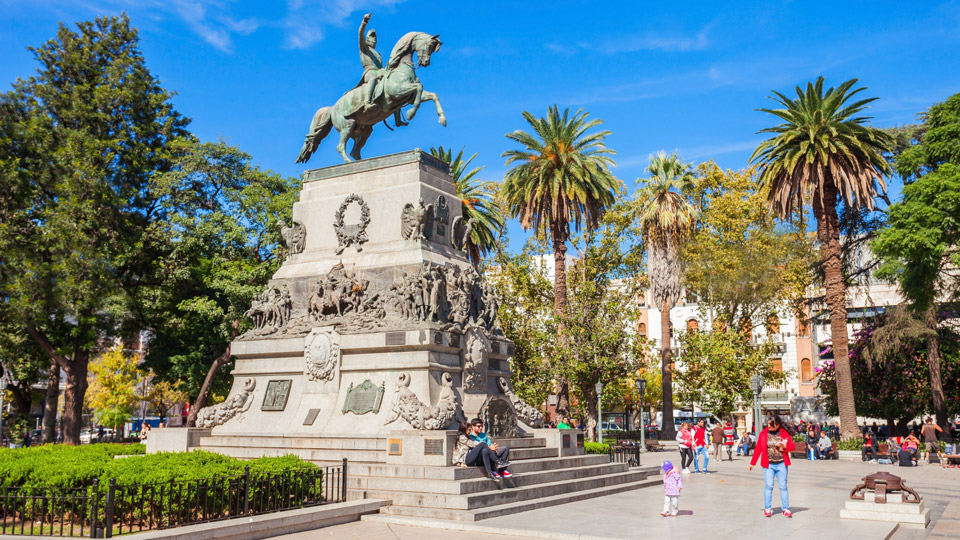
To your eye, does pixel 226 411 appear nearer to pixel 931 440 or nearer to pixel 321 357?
pixel 321 357

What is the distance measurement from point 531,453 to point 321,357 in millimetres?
5550

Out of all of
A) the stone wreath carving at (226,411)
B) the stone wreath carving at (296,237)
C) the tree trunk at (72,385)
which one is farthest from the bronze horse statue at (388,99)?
the tree trunk at (72,385)

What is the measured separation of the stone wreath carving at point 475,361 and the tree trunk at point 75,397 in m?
24.1

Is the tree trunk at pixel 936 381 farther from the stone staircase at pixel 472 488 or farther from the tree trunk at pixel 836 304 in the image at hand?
the stone staircase at pixel 472 488

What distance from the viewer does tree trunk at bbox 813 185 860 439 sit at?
113 feet

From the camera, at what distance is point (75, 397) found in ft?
115

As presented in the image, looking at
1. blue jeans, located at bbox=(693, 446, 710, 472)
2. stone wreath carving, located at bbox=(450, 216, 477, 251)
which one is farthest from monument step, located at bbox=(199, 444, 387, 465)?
blue jeans, located at bbox=(693, 446, 710, 472)

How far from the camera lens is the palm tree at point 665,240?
144 feet

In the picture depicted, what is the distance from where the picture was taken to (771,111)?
3644 centimetres

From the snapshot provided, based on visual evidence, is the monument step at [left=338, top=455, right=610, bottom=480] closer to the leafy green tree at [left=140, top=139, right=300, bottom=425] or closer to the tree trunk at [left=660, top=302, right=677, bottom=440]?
the leafy green tree at [left=140, top=139, right=300, bottom=425]

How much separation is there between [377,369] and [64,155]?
936 inches

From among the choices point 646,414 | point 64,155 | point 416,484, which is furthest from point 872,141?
point 646,414

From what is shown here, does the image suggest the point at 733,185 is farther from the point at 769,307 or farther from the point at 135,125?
the point at 135,125

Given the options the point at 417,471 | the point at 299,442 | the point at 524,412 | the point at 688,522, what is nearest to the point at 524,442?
the point at 524,412
